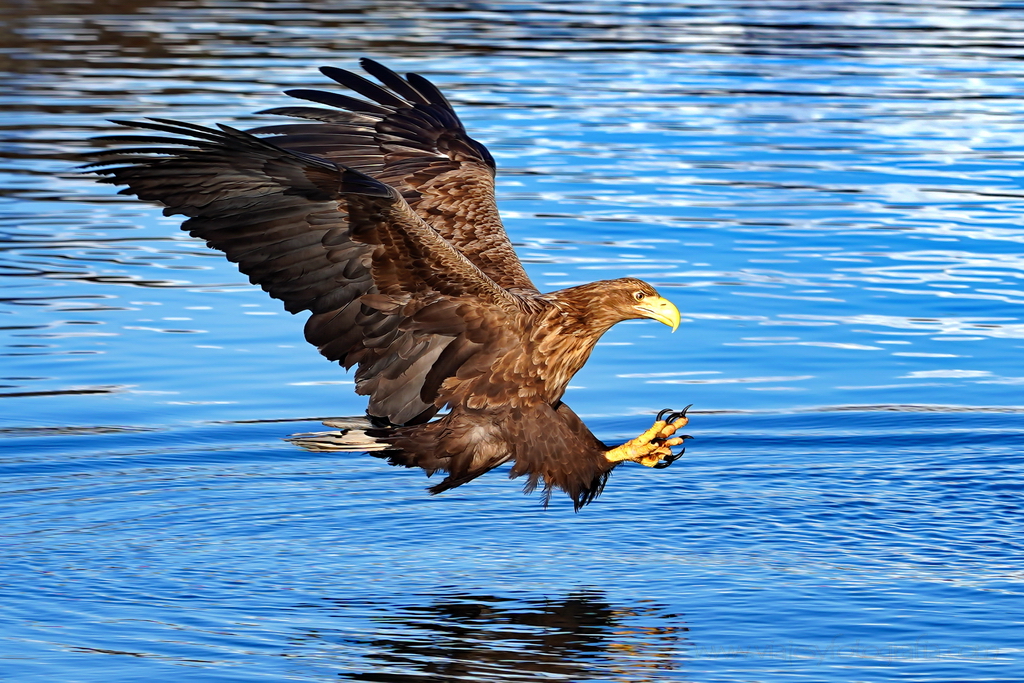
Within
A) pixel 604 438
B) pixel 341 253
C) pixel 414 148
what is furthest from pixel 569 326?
pixel 414 148

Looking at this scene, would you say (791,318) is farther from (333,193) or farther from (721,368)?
(333,193)

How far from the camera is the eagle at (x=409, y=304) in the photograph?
18.7 ft

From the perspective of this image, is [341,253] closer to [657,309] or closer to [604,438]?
[657,309]

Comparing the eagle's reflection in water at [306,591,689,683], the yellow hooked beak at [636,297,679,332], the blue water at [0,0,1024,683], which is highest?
the yellow hooked beak at [636,297,679,332]

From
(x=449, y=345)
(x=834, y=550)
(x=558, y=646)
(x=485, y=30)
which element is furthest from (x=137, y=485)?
(x=485, y=30)

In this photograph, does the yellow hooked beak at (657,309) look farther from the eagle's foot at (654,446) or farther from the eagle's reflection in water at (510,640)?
the eagle's reflection in water at (510,640)

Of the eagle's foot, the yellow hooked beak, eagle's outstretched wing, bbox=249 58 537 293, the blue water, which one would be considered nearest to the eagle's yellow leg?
the eagle's foot

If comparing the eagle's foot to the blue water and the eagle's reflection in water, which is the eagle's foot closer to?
the blue water

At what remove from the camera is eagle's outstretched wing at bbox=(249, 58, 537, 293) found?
7.02m

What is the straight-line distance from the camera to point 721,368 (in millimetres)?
8719

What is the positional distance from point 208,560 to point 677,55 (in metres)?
16.1

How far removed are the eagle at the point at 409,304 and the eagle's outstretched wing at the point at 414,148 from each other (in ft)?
0.59

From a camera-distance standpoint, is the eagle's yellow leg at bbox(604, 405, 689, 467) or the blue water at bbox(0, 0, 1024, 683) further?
the eagle's yellow leg at bbox(604, 405, 689, 467)

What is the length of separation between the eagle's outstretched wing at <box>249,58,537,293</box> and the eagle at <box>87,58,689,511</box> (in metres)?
0.18
